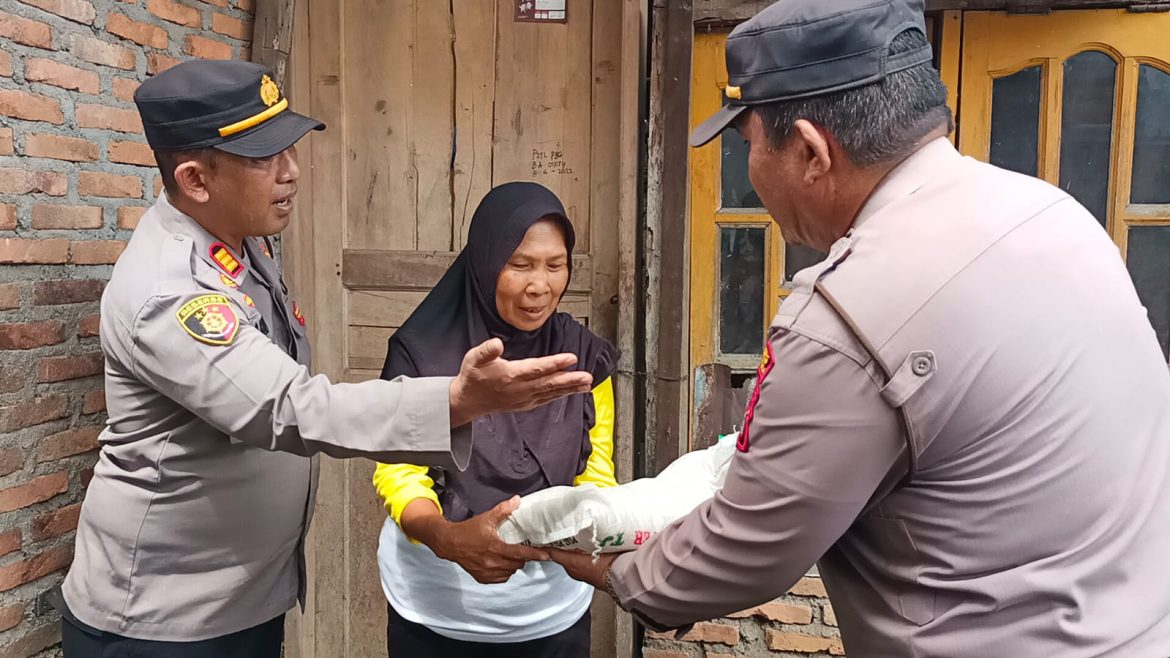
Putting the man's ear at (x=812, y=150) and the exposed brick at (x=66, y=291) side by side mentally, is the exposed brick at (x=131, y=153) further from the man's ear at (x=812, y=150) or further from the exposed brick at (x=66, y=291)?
the man's ear at (x=812, y=150)

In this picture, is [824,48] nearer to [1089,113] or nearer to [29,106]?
[1089,113]

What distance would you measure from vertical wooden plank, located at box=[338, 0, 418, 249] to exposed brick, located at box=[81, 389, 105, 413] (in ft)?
3.22

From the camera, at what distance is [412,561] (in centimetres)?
207

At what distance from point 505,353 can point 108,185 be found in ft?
3.90

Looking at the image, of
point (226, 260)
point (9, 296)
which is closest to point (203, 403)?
point (226, 260)

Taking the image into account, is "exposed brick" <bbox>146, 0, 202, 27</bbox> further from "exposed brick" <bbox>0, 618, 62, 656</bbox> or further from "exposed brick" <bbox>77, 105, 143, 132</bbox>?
"exposed brick" <bbox>0, 618, 62, 656</bbox>

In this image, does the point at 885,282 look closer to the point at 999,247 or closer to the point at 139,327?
the point at 999,247

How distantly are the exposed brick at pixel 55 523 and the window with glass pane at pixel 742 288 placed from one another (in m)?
1.93

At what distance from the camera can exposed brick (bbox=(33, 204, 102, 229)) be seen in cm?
212

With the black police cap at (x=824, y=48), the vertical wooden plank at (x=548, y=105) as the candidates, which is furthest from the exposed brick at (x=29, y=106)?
the black police cap at (x=824, y=48)

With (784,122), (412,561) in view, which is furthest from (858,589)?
(412,561)

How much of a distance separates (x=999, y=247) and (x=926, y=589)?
1.55ft

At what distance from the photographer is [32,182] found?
2094mm

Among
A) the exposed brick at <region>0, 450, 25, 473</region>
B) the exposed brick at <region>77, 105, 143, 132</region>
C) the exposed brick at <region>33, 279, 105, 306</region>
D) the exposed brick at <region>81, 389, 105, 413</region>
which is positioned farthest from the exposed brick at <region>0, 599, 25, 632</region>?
the exposed brick at <region>77, 105, 143, 132</region>
